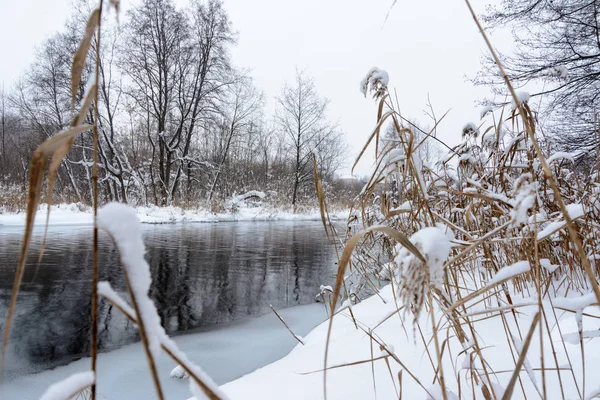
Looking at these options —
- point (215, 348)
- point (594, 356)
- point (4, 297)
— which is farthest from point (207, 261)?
point (594, 356)

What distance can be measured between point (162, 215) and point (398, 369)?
10.5 meters

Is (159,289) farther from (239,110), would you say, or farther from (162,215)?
(239,110)

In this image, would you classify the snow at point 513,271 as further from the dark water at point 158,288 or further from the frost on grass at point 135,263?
the dark water at point 158,288

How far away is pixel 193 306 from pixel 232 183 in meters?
16.8

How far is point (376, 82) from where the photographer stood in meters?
0.80

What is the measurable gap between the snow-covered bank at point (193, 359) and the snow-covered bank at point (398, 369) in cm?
18

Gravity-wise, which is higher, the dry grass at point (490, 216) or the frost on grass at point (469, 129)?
the frost on grass at point (469, 129)

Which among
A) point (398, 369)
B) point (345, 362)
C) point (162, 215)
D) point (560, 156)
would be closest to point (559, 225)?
point (560, 156)

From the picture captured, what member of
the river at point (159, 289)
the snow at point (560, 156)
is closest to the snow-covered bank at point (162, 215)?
the river at point (159, 289)

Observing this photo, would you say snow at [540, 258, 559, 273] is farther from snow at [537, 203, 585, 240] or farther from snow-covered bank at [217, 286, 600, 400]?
snow at [537, 203, 585, 240]

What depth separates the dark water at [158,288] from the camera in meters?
2.01

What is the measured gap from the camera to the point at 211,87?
553 inches

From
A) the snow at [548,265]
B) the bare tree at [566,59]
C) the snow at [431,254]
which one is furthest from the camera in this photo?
the bare tree at [566,59]

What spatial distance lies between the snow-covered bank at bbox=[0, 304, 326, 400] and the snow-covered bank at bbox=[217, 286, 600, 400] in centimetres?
18
